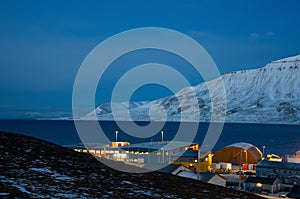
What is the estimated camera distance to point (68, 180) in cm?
766

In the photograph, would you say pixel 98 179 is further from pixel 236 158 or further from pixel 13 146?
pixel 236 158

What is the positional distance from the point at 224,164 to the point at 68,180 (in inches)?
1566

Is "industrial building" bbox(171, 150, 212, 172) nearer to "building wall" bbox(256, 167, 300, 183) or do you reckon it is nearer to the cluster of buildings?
the cluster of buildings

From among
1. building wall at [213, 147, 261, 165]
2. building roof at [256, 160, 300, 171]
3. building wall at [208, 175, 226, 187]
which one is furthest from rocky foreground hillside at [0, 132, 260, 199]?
building wall at [213, 147, 261, 165]

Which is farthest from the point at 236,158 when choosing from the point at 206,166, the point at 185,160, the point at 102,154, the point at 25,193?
the point at 25,193

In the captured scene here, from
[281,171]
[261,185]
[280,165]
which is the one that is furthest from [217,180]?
[280,165]

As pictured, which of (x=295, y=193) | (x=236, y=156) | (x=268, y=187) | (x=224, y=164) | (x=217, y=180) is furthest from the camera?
(x=236, y=156)

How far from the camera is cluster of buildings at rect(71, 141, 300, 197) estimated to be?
101ft

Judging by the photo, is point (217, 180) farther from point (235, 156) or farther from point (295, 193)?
point (235, 156)

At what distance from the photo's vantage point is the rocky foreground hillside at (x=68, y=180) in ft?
21.9

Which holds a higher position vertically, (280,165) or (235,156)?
(280,165)

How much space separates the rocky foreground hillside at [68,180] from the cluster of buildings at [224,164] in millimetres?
18468

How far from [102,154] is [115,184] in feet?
131

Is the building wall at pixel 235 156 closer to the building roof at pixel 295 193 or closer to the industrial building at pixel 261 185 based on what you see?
the industrial building at pixel 261 185
